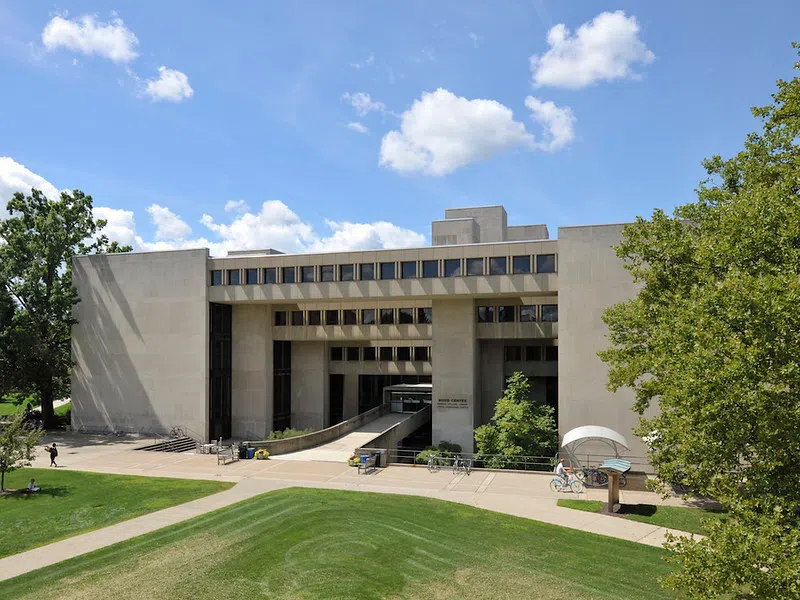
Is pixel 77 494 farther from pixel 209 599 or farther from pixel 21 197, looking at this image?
pixel 21 197

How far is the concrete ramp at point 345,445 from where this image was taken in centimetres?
3462

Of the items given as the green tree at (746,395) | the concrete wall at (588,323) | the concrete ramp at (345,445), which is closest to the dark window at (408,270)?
the concrete wall at (588,323)

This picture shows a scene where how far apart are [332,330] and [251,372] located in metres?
7.24

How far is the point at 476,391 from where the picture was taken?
4138cm

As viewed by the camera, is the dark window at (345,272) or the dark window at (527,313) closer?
the dark window at (527,313)

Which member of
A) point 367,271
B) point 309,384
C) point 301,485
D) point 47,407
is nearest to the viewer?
point 301,485

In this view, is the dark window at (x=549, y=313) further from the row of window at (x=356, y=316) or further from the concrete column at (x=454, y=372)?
the row of window at (x=356, y=316)

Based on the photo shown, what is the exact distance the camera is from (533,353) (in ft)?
151

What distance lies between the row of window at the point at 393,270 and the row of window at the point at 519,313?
4.62m

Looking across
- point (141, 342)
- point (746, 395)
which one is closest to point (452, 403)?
point (141, 342)

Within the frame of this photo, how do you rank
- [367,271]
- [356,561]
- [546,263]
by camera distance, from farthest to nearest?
1. [367,271]
2. [546,263]
3. [356,561]

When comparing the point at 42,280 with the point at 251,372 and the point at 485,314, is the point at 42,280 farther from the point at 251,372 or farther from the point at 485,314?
the point at 485,314

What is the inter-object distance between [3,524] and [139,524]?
5.30 meters

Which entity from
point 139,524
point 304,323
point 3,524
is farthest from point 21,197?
point 139,524
